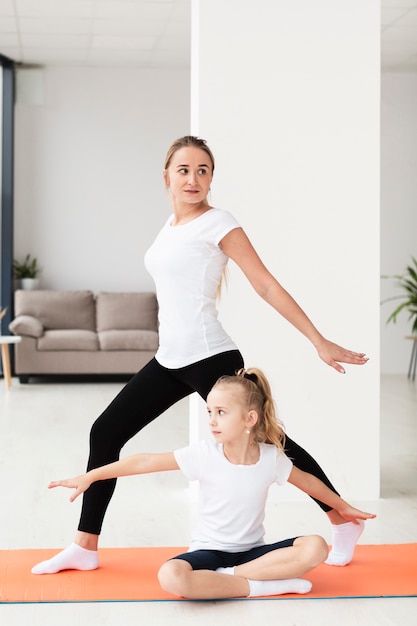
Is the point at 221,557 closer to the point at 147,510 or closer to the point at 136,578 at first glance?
the point at 136,578

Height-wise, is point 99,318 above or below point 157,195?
below

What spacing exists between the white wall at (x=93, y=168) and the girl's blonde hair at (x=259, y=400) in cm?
681

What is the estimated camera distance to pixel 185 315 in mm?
2422

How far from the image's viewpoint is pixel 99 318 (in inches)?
342

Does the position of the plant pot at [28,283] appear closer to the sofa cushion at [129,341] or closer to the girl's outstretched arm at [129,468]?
the sofa cushion at [129,341]

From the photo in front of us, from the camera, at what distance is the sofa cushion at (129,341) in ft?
26.7

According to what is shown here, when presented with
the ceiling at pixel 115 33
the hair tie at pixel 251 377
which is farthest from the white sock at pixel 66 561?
the ceiling at pixel 115 33

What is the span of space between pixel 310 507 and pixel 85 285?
592cm

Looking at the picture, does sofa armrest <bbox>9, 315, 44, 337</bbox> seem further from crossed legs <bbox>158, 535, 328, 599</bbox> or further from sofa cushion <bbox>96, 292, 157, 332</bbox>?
crossed legs <bbox>158, 535, 328, 599</bbox>

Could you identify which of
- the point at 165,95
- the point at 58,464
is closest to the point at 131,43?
the point at 165,95

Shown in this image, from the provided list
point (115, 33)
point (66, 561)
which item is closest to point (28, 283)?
point (115, 33)

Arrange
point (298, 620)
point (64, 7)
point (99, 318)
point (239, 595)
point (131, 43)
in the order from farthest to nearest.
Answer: point (99, 318) < point (131, 43) < point (64, 7) < point (239, 595) < point (298, 620)

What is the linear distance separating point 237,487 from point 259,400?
9.2 inches

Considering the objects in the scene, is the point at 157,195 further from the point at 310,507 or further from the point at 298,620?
the point at 298,620
